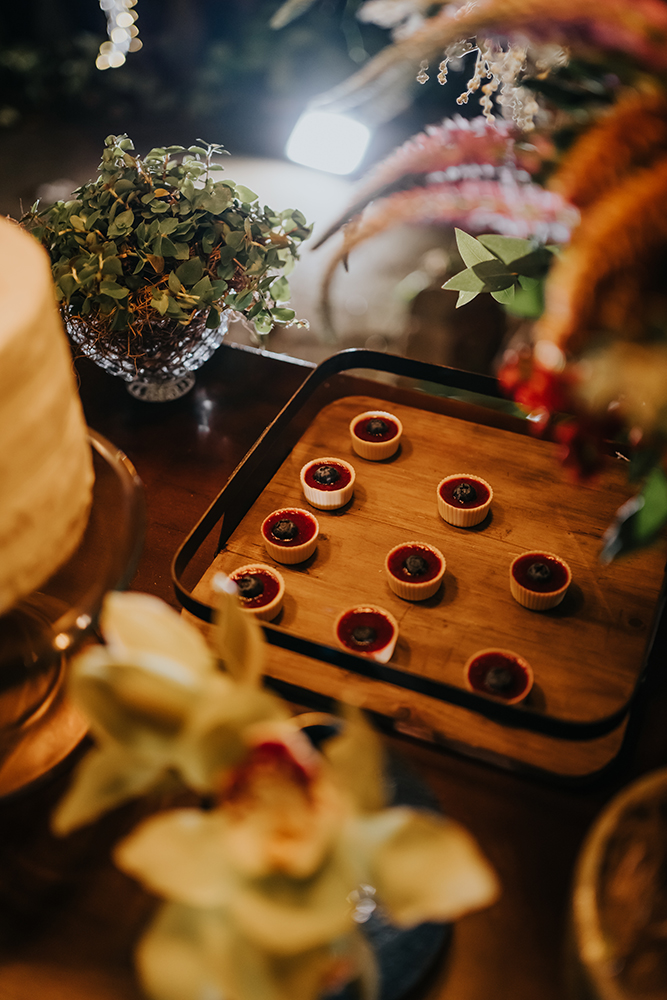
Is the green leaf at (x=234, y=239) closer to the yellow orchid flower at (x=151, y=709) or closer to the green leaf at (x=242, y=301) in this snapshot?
the green leaf at (x=242, y=301)

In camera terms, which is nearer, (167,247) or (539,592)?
(539,592)

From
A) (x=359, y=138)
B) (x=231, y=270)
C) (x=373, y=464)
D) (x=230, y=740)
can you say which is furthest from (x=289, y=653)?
(x=359, y=138)

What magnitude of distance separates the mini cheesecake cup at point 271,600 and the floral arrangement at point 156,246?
0.39 m

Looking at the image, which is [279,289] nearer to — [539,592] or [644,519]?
[539,592]

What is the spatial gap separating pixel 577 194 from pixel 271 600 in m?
0.65

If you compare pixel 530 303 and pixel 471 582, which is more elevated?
pixel 530 303

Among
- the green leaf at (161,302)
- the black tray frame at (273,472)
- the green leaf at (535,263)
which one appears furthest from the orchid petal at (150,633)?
the green leaf at (161,302)

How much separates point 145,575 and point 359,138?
7.13ft


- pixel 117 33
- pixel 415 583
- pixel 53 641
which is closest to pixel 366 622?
pixel 415 583

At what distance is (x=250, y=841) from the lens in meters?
0.44

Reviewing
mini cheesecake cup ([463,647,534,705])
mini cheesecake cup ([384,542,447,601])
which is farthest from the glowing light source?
mini cheesecake cup ([463,647,534,705])

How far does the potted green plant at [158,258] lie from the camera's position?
1109 mm

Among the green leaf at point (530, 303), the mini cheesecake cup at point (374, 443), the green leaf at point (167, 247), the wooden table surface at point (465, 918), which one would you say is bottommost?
the wooden table surface at point (465, 918)

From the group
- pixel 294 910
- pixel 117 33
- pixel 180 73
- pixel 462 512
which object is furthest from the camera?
pixel 180 73
